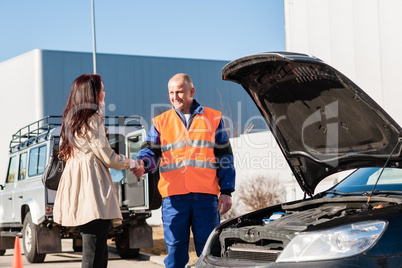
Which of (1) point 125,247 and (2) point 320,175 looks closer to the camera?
(2) point 320,175

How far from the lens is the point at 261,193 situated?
17562 millimetres

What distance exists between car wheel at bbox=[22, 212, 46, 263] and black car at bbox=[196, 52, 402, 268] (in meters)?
6.92

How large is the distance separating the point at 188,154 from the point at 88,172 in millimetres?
866

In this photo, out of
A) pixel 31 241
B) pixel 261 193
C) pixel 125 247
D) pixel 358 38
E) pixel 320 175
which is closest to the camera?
pixel 320 175

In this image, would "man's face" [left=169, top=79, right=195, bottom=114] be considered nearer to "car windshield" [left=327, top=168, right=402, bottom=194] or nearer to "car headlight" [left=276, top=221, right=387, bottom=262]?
"car windshield" [left=327, top=168, right=402, bottom=194]

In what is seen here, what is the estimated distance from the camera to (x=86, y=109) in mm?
5105

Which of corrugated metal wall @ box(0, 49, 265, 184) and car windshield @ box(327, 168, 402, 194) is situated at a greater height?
corrugated metal wall @ box(0, 49, 265, 184)

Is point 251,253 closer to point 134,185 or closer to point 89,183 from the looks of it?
point 89,183

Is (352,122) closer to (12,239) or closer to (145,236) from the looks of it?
(145,236)

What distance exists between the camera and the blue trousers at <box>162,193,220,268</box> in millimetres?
5324

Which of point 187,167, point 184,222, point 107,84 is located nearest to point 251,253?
point 184,222

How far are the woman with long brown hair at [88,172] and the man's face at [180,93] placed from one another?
2.12 feet

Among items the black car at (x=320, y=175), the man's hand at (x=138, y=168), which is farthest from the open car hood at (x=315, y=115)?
the man's hand at (x=138, y=168)

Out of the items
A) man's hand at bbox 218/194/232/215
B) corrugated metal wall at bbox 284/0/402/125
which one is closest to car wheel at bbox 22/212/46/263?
corrugated metal wall at bbox 284/0/402/125
